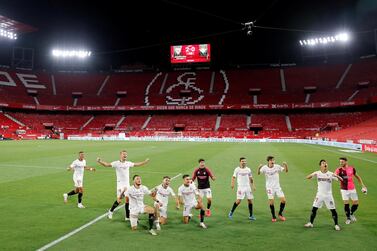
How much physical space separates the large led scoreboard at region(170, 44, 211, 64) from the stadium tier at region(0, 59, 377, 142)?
9.90 m

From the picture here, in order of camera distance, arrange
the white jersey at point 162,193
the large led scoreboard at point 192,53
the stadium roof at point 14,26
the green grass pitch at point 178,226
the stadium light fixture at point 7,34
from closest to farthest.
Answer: the green grass pitch at point 178,226 < the white jersey at point 162,193 < the stadium roof at point 14,26 < the stadium light fixture at point 7,34 < the large led scoreboard at point 192,53

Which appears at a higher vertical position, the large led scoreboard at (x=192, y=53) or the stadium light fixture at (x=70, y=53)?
the stadium light fixture at (x=70, y=53)

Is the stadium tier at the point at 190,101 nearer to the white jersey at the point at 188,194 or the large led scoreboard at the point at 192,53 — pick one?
the large led scoreboard at the point at 192,53

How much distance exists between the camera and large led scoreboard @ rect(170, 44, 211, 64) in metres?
72.8

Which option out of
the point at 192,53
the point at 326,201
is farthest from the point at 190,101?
the point at 326,201

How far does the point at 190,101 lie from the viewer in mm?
78188

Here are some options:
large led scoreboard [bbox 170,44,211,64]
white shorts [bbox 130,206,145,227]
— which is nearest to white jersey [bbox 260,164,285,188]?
white shorts [bbox 130,206,145,227]

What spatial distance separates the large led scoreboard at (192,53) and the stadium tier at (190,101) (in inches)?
390

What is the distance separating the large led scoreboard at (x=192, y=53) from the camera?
7281 cm

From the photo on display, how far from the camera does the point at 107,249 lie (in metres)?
6.86

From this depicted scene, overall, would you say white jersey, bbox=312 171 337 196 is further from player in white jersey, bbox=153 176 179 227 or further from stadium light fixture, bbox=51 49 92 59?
stadium light fixture, bbox=51 49 92 59

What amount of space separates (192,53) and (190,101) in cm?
1231

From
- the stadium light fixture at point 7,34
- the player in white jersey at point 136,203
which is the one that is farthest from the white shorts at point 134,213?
the stadium light fixture at point 7,34

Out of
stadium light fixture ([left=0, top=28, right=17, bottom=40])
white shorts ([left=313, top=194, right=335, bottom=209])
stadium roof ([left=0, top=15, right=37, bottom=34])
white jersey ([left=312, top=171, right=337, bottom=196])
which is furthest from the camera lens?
stadium light fixture ([left=0, top=28, right=17, bottom=40])
